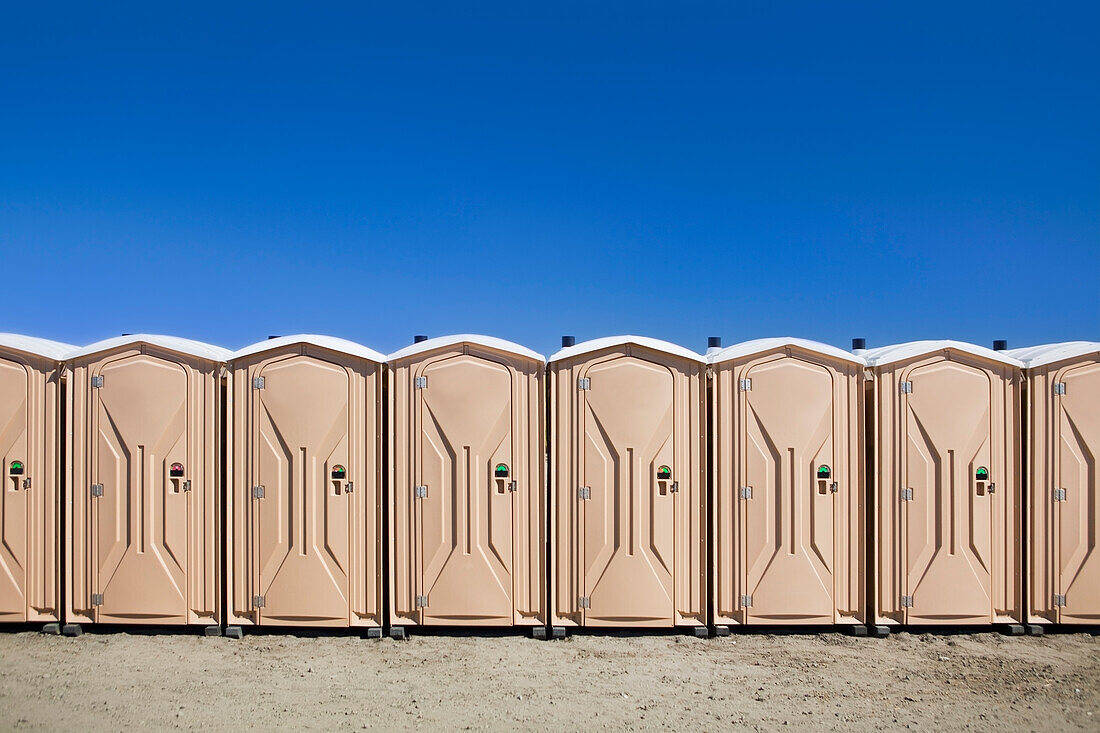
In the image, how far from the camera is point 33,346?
20.0 feet

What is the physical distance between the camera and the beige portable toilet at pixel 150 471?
19.7 ft

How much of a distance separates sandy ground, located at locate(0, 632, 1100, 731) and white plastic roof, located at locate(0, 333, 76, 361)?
2.72m

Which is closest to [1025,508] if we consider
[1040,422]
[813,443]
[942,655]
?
[1040,422]

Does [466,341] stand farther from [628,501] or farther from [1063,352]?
[1063,352]

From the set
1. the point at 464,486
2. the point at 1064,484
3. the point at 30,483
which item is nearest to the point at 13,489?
the point at 30,483

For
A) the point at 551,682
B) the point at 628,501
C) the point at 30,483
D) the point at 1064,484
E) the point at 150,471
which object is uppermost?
the point at 150,471

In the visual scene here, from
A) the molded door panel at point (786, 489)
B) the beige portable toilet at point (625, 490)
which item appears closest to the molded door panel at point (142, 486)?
the beige portable toilet at point (625, 490)

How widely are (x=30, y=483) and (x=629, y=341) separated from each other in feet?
19.5

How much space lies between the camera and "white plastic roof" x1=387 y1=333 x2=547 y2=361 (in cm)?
598

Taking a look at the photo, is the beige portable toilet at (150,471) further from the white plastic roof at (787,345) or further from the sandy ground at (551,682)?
the white plastic roof at (787,345)

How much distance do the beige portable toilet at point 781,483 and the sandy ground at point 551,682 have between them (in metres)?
0.46

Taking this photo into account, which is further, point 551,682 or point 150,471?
point 150,471

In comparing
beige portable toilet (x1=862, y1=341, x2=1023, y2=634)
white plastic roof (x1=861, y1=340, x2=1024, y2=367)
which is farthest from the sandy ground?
white plastic roof (x1=861, y1=340, x2=1024, y2=367)

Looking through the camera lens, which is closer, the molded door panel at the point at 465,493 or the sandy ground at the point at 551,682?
the sandy ground at the point at 551,682
